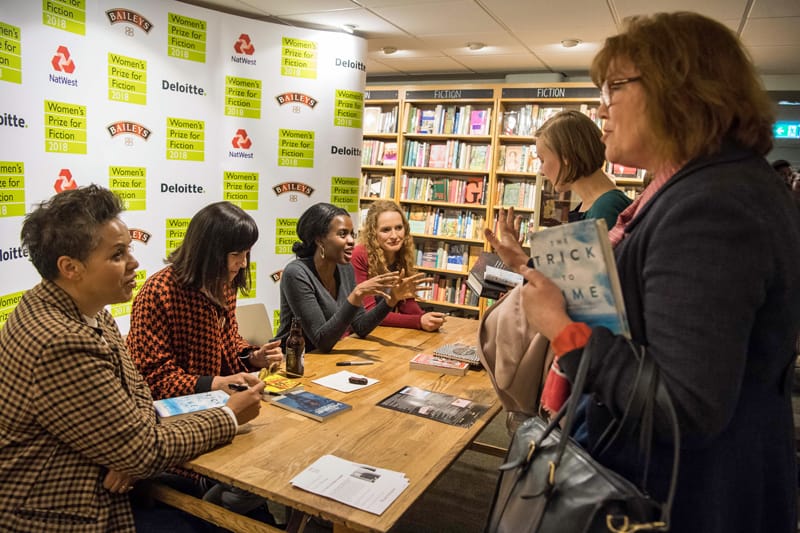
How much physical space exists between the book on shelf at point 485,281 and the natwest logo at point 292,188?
2.12 metres

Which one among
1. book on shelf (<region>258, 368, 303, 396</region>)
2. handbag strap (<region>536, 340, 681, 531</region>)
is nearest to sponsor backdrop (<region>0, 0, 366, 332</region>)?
book on shelf (<region>258, 368, 303, 396</region>)

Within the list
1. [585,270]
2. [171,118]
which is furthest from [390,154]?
[585,270]

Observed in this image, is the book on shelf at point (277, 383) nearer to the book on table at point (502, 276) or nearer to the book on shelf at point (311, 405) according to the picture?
the book on shelf at point (311, 405)

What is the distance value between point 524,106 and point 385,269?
11.3ft

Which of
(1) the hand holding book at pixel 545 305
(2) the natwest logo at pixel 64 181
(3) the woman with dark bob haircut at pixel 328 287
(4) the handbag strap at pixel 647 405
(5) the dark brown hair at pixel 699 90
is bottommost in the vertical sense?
(3) the woman with dark bob haircut at pixel 328 287

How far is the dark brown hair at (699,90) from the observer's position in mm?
875

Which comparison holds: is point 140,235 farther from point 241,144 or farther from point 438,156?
point 438,156

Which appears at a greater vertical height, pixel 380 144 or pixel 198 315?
pixel 380 144

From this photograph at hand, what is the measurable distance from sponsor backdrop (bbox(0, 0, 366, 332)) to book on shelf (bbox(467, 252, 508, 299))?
216 cm

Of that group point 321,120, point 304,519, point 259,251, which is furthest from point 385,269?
point 304,519

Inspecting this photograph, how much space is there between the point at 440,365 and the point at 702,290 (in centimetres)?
157

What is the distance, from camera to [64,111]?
3.26 meters

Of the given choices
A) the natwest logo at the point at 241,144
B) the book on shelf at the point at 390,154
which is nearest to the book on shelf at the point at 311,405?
the natwest logo at the point at 241,144

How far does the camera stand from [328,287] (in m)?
2.93
